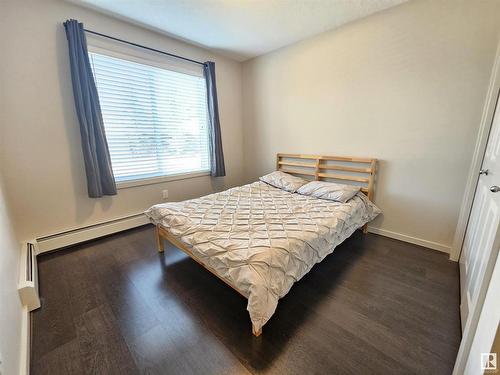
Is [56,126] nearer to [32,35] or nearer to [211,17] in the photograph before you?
[32,35]

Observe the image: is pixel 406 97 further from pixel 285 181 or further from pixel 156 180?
pixel 156 180

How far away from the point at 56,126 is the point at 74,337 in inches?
78.0

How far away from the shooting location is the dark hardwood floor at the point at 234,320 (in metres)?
1.18

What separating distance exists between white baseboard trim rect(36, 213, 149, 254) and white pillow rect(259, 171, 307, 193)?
6.07 feet

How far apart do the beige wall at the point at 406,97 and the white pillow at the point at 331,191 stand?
45cm

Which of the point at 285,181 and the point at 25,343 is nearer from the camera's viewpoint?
the point at 25,343

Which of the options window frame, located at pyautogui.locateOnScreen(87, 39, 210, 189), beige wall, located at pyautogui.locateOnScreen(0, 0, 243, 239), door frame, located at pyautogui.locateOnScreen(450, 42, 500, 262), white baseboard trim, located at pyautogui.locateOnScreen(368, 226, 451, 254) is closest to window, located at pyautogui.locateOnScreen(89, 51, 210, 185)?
window frame, located at pyautogui.locateOnScreen(87, 39, 210, 189)

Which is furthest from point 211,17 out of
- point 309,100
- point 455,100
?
point 455,100

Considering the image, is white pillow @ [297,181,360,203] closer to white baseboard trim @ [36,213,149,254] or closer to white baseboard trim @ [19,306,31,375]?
white baseboard trim @ [36,213,149,254]

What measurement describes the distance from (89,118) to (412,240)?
374cm

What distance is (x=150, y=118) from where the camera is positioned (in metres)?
2.86

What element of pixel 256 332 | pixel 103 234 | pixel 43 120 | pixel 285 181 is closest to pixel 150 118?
pixel 43 120

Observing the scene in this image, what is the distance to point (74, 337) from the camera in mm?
1329

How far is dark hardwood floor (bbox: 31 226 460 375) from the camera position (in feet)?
3.87
